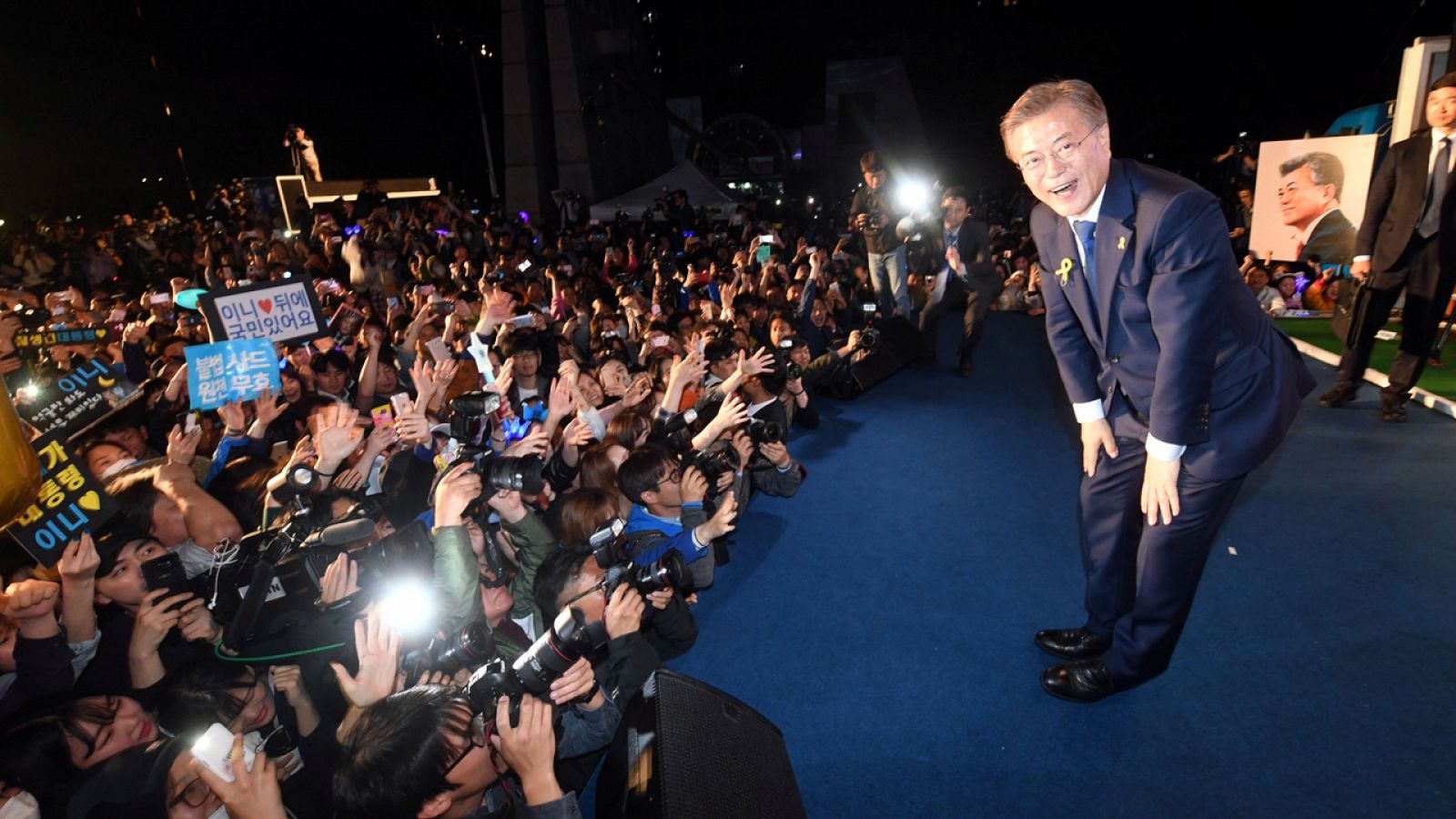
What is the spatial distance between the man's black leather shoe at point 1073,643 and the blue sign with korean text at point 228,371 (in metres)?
4.07

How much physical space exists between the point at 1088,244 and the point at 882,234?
17.0 ft

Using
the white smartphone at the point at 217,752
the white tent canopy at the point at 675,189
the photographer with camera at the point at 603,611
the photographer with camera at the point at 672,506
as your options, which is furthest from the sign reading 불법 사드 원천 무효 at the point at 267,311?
the white tent canopy at the point at 675,189

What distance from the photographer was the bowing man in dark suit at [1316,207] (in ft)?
21.6

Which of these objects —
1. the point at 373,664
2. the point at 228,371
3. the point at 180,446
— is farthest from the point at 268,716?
the point at 228,371

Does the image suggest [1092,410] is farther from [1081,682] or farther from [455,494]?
[455,494]

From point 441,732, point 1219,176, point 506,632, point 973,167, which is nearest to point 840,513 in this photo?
point 506,632

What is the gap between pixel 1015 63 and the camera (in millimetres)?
20906

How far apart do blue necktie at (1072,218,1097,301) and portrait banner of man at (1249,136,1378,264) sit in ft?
21.5

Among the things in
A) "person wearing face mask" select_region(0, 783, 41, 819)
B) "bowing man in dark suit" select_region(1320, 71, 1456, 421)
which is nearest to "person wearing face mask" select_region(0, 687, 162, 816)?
"person wearing face mask" select_region(0, 783, 41, 819)

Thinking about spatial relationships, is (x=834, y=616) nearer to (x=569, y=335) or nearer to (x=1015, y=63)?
(x=569, y=335)

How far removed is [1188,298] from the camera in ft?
5.67

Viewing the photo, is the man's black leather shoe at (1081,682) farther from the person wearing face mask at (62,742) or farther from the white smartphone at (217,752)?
the person wearing face mask at (62,742)

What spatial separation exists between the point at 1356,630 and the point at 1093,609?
1.05 m

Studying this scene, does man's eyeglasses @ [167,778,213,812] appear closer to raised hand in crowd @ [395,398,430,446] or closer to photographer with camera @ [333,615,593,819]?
photographer with camera @ [333,615,593,819]
